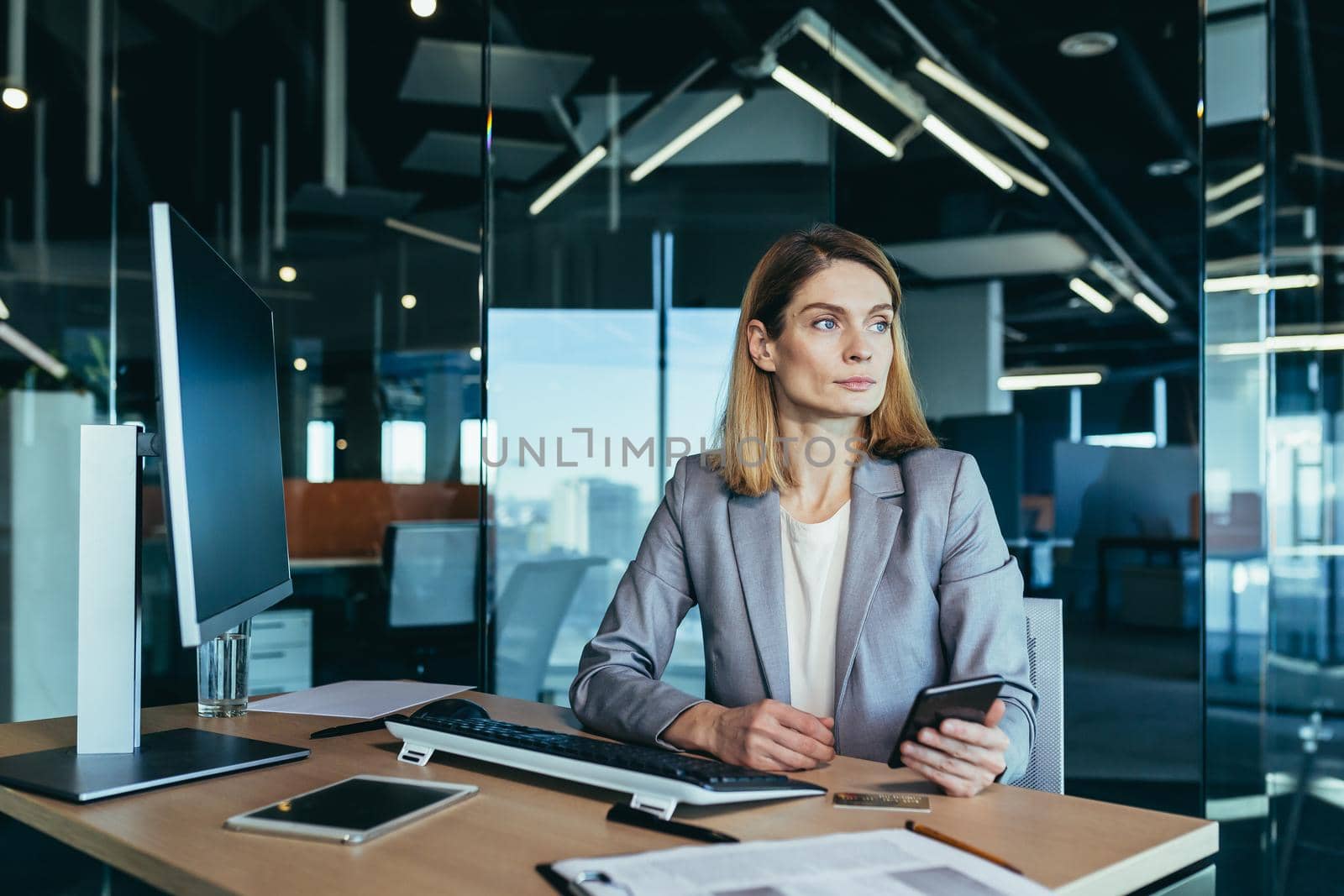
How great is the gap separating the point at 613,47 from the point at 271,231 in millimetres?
1839

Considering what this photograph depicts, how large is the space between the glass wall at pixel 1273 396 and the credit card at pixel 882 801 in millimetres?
3290

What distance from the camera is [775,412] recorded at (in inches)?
79.9

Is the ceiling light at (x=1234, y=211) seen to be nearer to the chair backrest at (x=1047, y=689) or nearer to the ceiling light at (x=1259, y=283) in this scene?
the ceiling light at (x=1259, y=283)

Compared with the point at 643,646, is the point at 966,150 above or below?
above

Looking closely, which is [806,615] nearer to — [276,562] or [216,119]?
[276,562]

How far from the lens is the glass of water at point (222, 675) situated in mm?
1676

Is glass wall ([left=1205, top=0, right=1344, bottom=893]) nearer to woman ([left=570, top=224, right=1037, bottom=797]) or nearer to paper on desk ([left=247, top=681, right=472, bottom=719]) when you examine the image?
woman ([left=570, top=224, right=1037, bottom=797])

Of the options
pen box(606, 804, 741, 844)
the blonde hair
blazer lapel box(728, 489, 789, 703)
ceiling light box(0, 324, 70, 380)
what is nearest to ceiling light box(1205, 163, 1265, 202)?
the blonde hair

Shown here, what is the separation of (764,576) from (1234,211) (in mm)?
3184

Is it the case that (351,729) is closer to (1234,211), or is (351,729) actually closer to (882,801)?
(882,801)

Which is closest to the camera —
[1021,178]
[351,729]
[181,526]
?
[181,526]

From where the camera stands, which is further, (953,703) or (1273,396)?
(1273,396)

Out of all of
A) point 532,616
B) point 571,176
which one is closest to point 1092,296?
point 571,176

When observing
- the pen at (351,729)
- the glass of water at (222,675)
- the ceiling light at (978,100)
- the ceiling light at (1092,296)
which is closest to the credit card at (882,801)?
the pen at (351,729)
